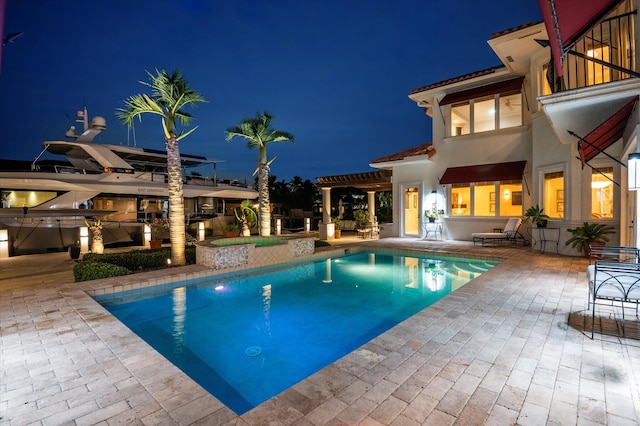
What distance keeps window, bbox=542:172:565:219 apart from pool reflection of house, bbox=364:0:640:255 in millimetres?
38

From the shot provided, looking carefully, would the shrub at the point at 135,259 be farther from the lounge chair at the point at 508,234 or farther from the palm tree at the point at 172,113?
the lounge chair at the point at 508,234

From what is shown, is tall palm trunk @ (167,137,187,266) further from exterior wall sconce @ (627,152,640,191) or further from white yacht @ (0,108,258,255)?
exterior wall sconce @ (627,152,640,191)

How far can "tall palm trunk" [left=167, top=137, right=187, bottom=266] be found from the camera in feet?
34.7

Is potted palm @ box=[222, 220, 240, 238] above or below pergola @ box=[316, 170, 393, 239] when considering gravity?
below

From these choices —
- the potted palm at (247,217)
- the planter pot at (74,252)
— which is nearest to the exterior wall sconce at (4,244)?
the planter pot at (74,252)

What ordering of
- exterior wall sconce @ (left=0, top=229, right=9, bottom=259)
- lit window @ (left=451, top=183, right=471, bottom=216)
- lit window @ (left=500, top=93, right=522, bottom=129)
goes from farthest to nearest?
lit window @ (left=451, top=183, right=471, bottom=216), lit window @ (left=500, top=93, right=522, bottom=129), exterior wall sconce @ (left=0, top=229, right=9, bottom=259)

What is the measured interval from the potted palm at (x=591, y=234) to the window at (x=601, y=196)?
1.93ft

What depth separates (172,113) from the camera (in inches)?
430

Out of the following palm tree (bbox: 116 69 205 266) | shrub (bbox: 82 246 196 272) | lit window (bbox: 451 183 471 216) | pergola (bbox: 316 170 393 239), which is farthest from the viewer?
pergola (bbox: 316 170 393 239)

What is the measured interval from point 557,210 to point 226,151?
85350 mm

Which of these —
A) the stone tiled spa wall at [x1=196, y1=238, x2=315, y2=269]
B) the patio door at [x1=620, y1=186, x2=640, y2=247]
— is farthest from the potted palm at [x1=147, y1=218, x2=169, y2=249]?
the patio door at [x1=620, y1=186, x2=640, y2=247]

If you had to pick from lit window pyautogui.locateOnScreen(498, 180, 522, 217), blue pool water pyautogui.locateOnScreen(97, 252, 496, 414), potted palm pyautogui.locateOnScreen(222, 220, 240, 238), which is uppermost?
lit window pyautogui.locateOnScreen(498, 180, 522, 217)

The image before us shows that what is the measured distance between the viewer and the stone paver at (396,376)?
2719mm

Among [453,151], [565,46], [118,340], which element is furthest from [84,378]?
[453,151]
